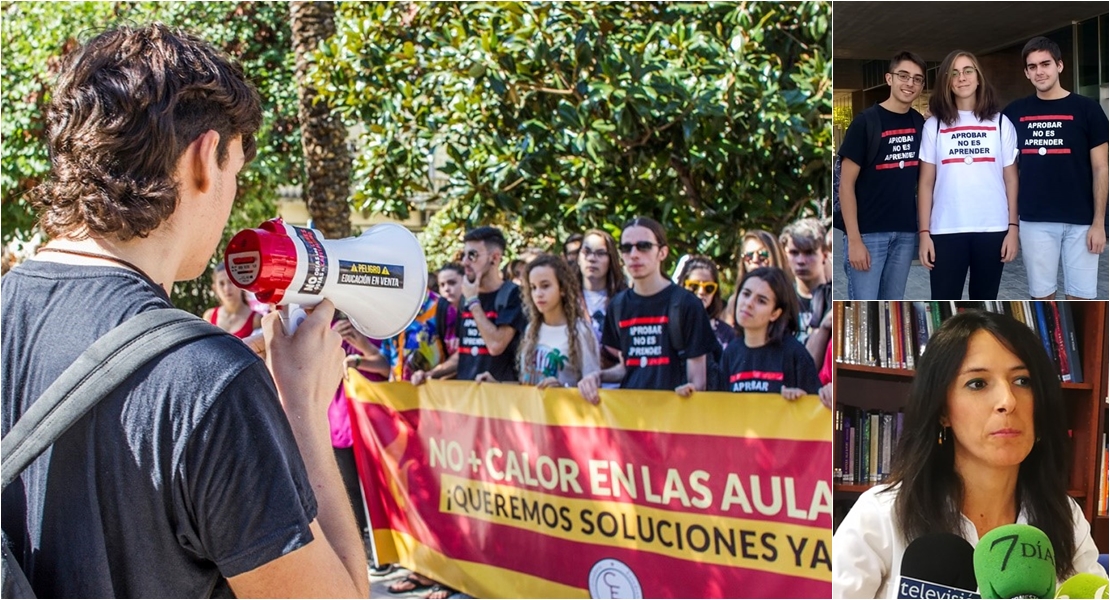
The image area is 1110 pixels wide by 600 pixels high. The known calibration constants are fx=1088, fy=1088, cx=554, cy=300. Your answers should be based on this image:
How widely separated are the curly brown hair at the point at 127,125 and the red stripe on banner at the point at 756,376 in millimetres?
3380

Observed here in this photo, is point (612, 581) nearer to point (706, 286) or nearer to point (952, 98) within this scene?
point (706, 286)

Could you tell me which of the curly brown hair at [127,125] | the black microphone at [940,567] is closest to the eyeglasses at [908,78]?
the black microphone at [940,567]

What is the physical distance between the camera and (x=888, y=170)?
9.37 ft

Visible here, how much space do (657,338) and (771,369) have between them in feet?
2.04

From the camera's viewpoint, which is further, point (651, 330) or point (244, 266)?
point (651, 330)

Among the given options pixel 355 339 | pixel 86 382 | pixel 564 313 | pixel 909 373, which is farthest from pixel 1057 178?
pixel 355 339

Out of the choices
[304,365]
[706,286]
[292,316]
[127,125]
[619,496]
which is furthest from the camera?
[706,286]

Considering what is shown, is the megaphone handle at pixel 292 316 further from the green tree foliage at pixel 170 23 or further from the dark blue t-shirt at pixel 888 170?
the green tree foliage at pixel 170 23

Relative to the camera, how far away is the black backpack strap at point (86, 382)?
4.65 feet

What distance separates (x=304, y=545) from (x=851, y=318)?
185 centimetres

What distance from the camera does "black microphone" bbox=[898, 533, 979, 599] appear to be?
291cm

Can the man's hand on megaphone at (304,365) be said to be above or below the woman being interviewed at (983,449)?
above

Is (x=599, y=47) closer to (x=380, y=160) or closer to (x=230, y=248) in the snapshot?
(x=380, y=160)

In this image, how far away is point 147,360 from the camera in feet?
4.64
